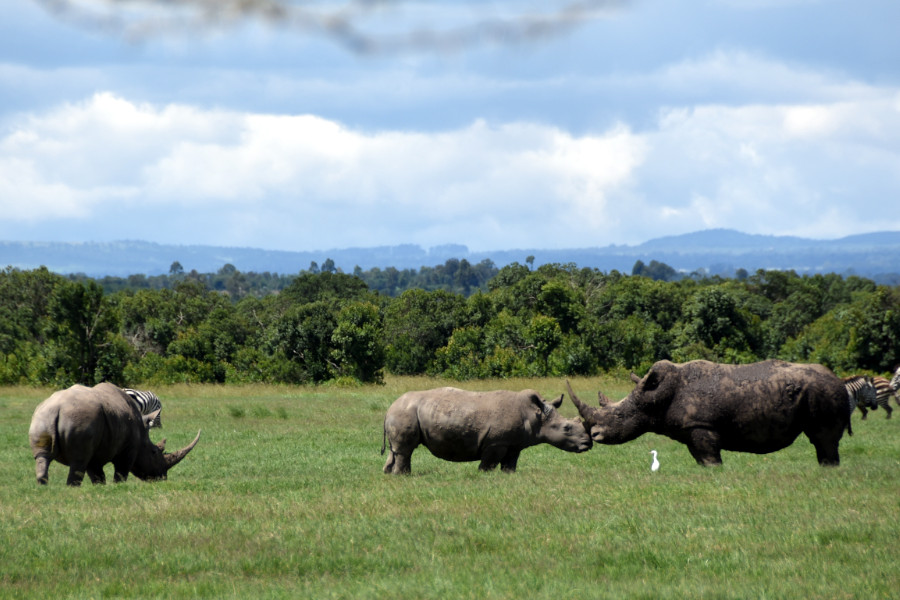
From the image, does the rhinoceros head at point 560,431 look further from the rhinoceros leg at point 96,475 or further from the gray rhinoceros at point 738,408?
the rhinoceros leg at point 96,475

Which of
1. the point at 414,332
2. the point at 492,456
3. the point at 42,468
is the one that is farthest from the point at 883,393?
the point at 414,332

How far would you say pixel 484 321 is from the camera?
7575 centimetres

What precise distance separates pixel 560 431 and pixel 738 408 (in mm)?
3151

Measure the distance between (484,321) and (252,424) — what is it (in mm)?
45135

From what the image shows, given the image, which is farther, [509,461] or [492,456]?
[509,461]

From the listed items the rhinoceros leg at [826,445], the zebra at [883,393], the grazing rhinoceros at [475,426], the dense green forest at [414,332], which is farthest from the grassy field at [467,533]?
the dense green forest at [414,332]

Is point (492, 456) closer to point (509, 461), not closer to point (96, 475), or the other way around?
point (509, 461)

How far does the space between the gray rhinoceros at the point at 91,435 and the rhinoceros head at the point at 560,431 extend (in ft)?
23.7

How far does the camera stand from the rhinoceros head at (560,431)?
17641 millimetres

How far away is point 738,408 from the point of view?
16188 millimetres

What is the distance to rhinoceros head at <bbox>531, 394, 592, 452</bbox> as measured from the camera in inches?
695

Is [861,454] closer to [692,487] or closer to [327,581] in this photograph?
[692,487]

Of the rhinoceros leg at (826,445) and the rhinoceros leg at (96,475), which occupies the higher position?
the rhinoceros leg at (826,445)

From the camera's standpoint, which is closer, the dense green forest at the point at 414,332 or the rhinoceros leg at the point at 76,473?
the rhinoceros leg at the point at 76,473
